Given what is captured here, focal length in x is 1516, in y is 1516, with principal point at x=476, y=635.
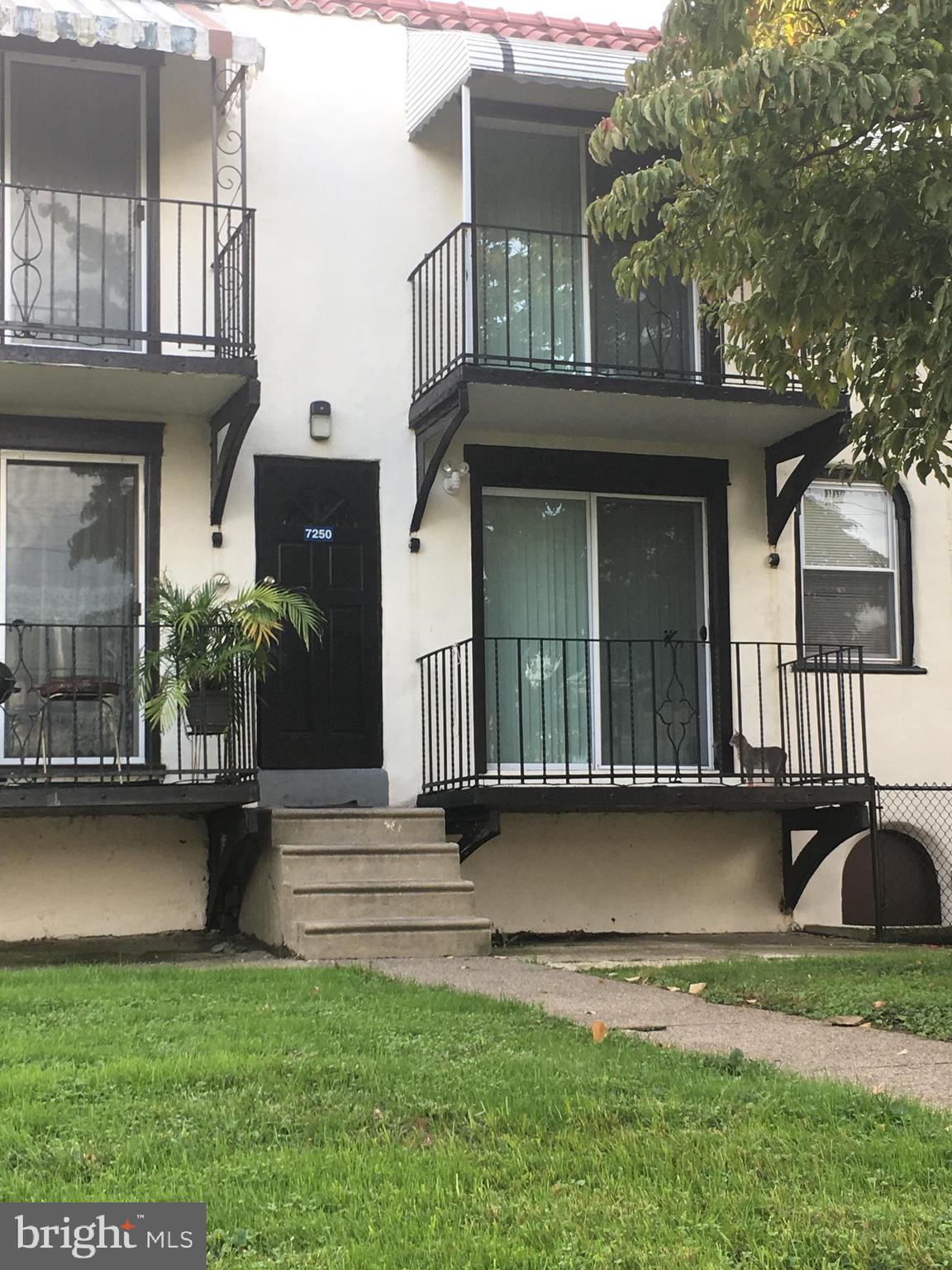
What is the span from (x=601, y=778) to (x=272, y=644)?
255 centimetres

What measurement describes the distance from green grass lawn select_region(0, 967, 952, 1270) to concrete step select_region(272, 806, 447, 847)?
4.18 meters

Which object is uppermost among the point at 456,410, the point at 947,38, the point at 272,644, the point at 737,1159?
the point at 947,38

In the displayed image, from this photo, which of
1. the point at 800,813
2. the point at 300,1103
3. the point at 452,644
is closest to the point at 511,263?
the point at 452,644

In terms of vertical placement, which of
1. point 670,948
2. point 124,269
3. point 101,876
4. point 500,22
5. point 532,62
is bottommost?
point 670,948

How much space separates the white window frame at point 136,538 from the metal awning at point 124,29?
9.04ft

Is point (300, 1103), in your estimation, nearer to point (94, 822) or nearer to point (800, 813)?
point (94, 822)

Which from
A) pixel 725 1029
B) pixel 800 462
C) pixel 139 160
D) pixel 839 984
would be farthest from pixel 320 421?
pixel 725 1029

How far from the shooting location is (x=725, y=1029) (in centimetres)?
596

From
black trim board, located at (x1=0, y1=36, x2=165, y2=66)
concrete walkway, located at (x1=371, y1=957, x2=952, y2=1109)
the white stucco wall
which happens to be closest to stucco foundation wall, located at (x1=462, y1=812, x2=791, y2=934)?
the white stucco wall

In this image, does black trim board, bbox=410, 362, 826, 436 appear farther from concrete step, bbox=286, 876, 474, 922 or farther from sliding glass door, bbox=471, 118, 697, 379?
concrete step, bbox=286, 876, 474, 922

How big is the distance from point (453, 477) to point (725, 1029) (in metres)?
6.04

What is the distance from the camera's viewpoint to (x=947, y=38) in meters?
6.62

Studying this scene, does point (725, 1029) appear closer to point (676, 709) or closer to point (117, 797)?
point (117, 797)

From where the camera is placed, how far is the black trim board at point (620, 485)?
450 inches
